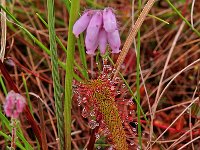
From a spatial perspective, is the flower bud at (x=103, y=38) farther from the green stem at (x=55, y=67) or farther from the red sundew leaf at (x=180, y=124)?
the red sundew leaf at (x=180, y=124)

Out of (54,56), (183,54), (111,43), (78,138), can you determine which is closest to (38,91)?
(78,138)

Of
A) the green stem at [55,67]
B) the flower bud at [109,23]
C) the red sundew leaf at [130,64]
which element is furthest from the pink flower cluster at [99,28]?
the red sundew leaf at [130,64]

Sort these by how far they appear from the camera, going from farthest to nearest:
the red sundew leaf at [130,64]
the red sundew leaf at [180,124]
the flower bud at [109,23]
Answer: the red sundew leaf at [130,64], the red sundew leaf at [180,124], the flower bud at [109,23]

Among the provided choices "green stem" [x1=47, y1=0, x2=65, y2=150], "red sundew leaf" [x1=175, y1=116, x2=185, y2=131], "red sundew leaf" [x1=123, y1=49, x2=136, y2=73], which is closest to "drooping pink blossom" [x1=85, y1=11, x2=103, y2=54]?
"green stem" [x1=47, y1=0, x2=65, y2=150]

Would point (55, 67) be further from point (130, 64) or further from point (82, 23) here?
point (130, 64)

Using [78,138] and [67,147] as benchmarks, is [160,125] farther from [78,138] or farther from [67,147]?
[67,147]

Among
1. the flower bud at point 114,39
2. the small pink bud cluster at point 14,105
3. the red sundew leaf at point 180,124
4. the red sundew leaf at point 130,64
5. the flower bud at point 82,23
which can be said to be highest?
the flower bud at point 82,23

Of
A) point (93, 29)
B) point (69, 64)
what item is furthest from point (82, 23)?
point (69, 64)

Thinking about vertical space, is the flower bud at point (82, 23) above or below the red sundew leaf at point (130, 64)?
above
